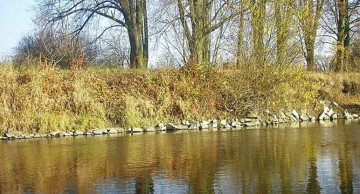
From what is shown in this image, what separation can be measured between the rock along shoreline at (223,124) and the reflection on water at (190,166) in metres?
3.12

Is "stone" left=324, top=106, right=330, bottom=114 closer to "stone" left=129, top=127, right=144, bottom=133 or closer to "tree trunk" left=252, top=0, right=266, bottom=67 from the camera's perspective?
"tree trunk" left=252, top=0, right=266, bottom=67

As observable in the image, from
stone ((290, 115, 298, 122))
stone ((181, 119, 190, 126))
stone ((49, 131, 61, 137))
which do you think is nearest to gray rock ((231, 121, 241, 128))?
stone ((181, 119, 190, 126))

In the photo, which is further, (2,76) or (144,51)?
(144,51)

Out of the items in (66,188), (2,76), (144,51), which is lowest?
(66,188)

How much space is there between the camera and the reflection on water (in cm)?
605

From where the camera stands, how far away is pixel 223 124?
17.2 m

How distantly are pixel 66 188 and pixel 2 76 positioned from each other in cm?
1102

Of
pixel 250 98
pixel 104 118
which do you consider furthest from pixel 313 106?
pixel 104 118

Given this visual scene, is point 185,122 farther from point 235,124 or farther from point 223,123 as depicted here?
point 235,124

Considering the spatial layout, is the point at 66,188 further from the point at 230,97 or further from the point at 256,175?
the point at 230,97

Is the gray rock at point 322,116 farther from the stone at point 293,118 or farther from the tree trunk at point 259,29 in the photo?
the tree trunk at point 259,29

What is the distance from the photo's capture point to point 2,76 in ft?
52.1

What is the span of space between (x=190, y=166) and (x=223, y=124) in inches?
383

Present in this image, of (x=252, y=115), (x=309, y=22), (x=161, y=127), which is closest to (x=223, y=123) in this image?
(x=252, y=115)
